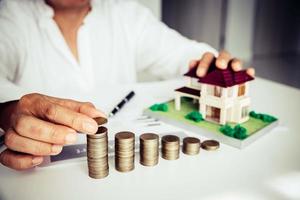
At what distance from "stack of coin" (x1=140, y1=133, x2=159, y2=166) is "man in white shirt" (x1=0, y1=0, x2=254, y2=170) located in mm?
273

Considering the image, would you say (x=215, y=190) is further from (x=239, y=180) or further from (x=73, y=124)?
(x=73, y=124)

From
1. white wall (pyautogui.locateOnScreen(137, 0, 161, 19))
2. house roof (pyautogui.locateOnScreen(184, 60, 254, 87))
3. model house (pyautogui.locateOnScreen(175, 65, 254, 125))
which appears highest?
white wall (pyautogui.locateOnScreen(137, 0, 161, 19))

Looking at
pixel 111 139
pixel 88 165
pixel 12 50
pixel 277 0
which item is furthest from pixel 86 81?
pixel 277 0

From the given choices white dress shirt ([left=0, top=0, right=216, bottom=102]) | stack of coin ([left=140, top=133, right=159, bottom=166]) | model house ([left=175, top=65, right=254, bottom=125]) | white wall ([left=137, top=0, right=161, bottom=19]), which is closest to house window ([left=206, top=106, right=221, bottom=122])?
model house ([left=175, top=65, right=254, bottom=125])

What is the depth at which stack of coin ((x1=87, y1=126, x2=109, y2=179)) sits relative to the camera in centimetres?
51

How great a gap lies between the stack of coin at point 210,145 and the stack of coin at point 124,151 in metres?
0.15

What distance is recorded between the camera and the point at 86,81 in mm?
1311

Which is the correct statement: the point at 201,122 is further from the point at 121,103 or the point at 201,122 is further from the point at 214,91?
the point at 121,103

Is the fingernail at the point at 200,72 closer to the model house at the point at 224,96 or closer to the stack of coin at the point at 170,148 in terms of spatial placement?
the model house at the point at 224,96

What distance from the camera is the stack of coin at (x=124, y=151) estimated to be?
534 mm

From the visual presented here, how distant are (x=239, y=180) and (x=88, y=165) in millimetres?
237

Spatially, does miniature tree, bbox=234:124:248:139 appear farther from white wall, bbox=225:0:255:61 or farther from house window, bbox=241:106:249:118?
white wall, bbox=225:0:255:61

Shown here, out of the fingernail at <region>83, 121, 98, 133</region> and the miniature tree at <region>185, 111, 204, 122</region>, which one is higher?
the fingernail at <region>83, 121, 98, 133</region>

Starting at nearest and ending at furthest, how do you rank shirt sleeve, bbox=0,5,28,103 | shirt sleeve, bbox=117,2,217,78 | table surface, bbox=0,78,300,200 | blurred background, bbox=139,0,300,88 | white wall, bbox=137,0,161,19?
table surface, bbox=0,78,300,200
shirt sleeve, bbox=0,5,28,103
shirt sleeve, bbox=117,2,217,78
white wall, bbox=137,0,161,19
blurred background, bbox=139,0,300,88
